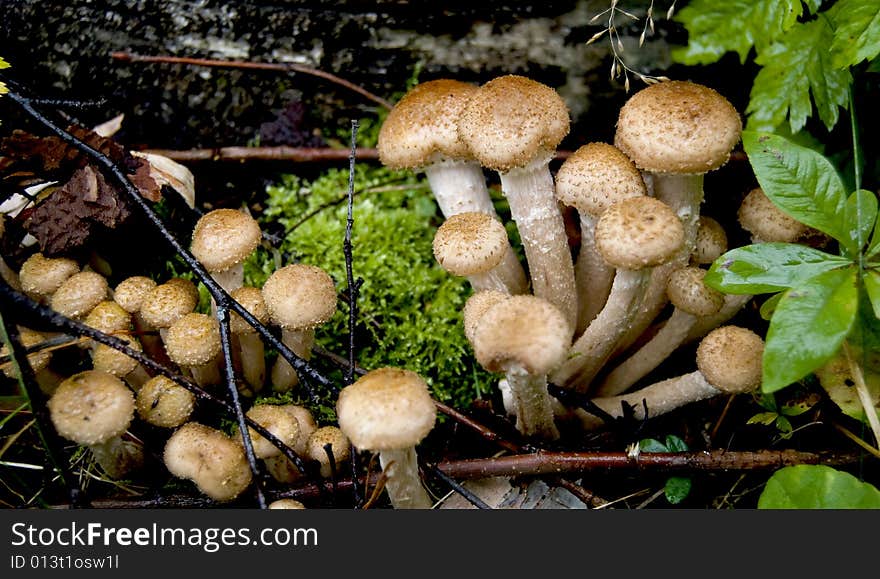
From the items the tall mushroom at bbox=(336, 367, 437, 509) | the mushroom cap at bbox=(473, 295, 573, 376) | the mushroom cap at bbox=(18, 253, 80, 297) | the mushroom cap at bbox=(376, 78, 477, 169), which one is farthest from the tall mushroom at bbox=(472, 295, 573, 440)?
the mushroom cap at bbox=(18, 253, 80, 297)

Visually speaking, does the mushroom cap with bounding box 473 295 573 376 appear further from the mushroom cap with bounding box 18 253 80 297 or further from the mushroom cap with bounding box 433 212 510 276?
the mushroom cap with bounding box 18 253 80 297

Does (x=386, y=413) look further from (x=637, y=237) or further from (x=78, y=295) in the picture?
(x=78, y=295)

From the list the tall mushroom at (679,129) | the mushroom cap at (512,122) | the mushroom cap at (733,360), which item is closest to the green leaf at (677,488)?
the mushroom cap at (733,360)

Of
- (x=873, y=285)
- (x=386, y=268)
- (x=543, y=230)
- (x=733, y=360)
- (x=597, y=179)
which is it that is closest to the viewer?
(x=873, y=285)

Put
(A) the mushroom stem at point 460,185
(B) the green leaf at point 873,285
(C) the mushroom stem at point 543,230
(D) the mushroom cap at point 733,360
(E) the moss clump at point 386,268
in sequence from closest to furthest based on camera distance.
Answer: (B) the green leaf at point 873,285 < (D) the mushroom cap at point 733,360 < (C) the mushroom stem at point 543,230 < (A) the mushroom stem at point 460,185 < (E) the moss clump at point 386,268

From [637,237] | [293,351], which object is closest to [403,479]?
[293,351]

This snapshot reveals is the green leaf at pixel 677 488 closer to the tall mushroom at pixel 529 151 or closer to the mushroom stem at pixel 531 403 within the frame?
the mushroom stem at pixel 531 403
